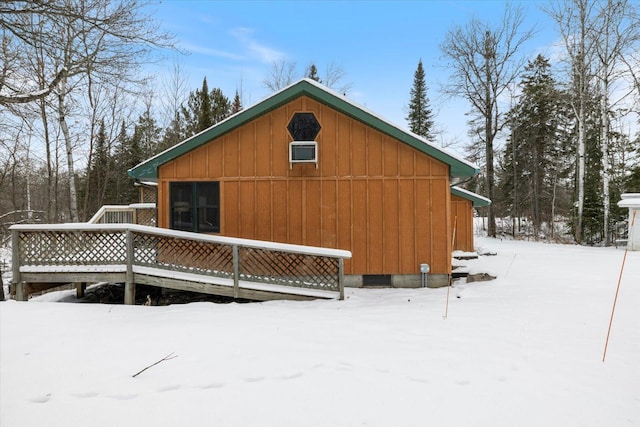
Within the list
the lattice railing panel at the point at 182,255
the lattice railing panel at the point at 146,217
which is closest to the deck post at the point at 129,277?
the lattice railing panel at the point at 182,255

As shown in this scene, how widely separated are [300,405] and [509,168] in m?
29.4

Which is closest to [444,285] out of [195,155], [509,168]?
[195,155]

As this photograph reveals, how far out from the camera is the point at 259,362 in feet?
11.5

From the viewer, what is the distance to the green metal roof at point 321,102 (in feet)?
24.5

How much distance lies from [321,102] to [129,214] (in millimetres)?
9345

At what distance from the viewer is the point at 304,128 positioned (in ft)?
25.6

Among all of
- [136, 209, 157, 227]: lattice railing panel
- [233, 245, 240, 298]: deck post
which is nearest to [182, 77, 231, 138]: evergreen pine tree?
[136, 209, 157, 227]: lattice railing panel

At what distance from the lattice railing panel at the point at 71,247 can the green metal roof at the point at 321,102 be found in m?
1.66

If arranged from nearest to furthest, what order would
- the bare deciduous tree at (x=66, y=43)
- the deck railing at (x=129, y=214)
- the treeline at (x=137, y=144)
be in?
the bare deciduous tree at (x=66, y=43) → the deck railing at (x=129, y=214) → the treeline at (x=137, y=144)

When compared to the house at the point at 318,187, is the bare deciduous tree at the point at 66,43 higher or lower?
higher

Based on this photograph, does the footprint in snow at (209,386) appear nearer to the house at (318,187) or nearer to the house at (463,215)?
the house at (318,187)

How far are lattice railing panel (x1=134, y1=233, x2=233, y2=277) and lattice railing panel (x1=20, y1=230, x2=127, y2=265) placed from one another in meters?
0.41

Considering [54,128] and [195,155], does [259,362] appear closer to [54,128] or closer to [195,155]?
[195,155]

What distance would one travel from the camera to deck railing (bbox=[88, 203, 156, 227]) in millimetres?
12734
